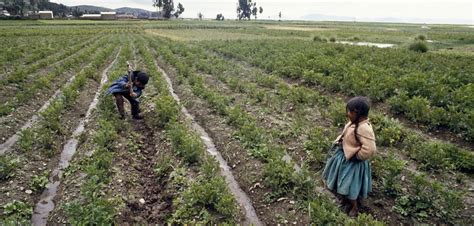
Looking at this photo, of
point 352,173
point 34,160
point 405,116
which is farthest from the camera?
point 405,116

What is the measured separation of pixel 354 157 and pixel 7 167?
5.76m

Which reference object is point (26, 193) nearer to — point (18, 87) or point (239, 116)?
point (239, 116)

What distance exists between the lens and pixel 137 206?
5461 millimetres

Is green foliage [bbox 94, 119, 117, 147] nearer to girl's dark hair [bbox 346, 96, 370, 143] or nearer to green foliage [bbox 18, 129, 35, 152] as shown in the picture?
green foliage [bbox 18, 129, 35, 152]

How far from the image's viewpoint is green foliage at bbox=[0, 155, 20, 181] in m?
5.84

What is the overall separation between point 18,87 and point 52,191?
818 centimetres

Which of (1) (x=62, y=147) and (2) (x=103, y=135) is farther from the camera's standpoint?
(1) (x=62, y=147)

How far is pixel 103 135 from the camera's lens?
710 centimetres

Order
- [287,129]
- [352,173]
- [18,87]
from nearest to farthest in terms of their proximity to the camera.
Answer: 1. [352,173]
2. [287,129]
3. [18,87]

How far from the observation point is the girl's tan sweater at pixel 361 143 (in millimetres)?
4656

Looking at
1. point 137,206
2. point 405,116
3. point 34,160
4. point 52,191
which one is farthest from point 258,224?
point 405,116

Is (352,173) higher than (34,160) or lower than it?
higher

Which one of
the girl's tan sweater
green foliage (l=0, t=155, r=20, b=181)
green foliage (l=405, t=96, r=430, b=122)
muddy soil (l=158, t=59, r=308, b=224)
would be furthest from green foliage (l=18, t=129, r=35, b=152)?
green foliage (l=405, t=96, r=430, b=122)

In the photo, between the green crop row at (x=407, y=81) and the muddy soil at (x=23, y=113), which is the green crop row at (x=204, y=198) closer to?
the muddy soil at (x=23, y=113)
